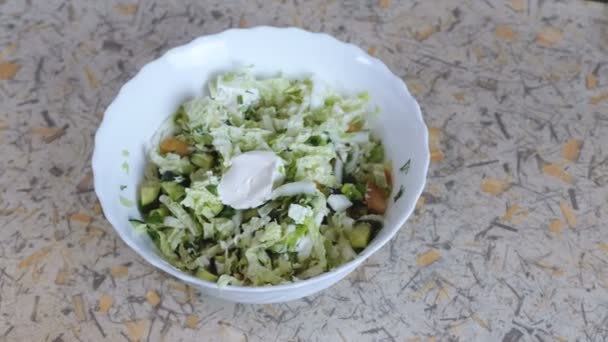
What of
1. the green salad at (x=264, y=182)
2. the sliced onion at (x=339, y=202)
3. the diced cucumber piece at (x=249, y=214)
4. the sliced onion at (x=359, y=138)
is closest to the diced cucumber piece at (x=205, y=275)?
the green salad at (x=264, y=182)

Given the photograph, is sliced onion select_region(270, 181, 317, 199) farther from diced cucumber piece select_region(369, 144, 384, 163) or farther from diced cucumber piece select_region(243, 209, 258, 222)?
diced cucumber piece select_region(369, 144, 384, 163)

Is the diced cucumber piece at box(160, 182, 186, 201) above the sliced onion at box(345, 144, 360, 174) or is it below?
above

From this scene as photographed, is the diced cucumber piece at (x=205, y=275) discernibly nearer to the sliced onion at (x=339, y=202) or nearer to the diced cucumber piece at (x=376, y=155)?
the sliced onion at (x=339, y=202)

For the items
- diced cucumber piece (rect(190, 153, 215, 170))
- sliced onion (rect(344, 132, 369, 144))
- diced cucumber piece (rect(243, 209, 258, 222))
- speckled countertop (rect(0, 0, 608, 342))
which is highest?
diced cucumber piece (rect(190, 153, 215, 170))

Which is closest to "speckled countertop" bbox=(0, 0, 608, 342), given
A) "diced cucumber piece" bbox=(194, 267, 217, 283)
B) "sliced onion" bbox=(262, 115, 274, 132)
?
Answer: "diced cucumber piece" bbox=(194, 267, 217, 283)

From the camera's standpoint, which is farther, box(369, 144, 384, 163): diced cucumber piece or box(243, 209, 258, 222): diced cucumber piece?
box(369, 144, 384, 163): diced cucumber piece

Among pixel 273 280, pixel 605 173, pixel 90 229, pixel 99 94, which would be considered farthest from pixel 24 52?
pixel 605 173

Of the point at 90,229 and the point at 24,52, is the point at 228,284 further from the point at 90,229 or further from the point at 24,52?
the point at 24,52
